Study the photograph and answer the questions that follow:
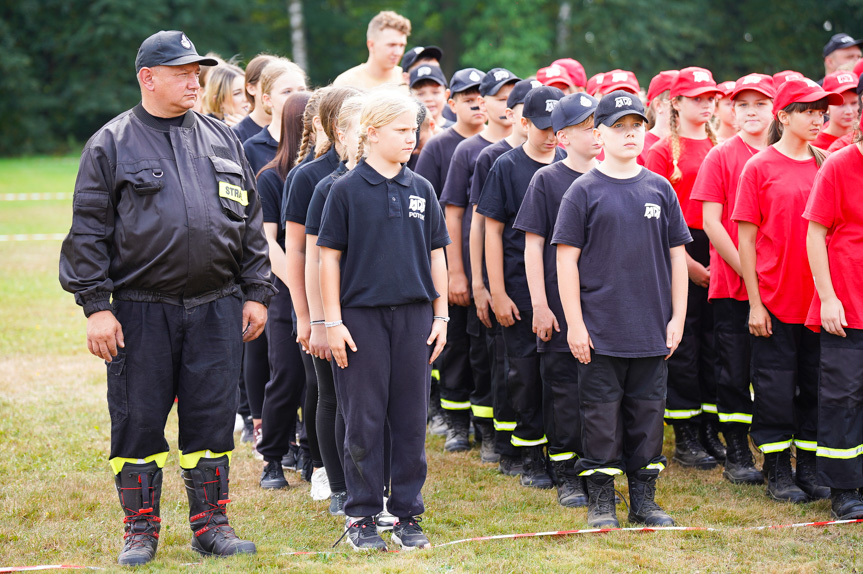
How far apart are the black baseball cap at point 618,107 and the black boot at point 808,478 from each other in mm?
2223

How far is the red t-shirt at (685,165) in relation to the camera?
5938mm

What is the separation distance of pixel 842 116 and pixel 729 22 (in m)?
32.4

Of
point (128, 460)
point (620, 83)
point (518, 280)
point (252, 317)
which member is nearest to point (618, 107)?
point (518, 280)

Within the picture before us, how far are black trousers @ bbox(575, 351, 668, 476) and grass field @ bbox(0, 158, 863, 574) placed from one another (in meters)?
0.38

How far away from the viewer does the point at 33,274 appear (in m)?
13.1

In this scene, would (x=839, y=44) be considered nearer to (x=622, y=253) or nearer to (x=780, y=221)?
(x=780, y=221)

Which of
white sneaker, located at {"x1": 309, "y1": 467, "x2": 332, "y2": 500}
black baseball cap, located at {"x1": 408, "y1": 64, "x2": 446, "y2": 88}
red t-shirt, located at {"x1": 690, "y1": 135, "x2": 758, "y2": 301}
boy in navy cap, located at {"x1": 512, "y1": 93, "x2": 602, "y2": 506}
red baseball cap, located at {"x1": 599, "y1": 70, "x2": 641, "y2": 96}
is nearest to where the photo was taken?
boy in navy cap, located at {"x1": 512, "y1": 93, "x2": 602, "y2": 506}

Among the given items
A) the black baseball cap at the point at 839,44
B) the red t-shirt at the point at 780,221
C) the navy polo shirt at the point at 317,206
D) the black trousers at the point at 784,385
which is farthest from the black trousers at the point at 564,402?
the black baseball cap at the point at 839,44

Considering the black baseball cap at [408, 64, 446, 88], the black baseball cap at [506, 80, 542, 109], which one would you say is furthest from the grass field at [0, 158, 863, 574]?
the black baseball cap at [408, 64, 446, 88]

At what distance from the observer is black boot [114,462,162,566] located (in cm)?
422

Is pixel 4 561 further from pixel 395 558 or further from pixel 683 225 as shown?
pixel 683 225

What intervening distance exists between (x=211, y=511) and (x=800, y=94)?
3683 millimetres

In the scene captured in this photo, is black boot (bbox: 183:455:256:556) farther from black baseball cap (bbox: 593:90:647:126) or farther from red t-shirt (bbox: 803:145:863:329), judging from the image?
red t-shirt (bbox: 803:145:863:329)

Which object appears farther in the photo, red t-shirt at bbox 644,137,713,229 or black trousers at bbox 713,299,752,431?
red t-shirt at bbox 644,137,713,229
